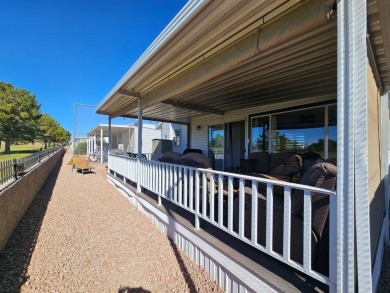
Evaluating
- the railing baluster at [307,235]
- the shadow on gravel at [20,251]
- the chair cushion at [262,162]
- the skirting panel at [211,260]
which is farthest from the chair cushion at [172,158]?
the railing baluster at [307,235]

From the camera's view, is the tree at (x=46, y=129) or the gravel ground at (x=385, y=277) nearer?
the gravel ground at (x=385, y=277)

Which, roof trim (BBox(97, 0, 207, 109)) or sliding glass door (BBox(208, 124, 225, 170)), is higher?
roof trim (BBox(97, 0, 207, 109))

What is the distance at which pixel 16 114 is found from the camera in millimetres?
22906

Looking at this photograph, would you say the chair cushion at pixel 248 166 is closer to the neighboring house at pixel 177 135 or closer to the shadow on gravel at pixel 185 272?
the shadow on gravel at pixel 185 272

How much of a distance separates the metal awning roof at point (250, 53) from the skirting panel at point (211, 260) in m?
2.31

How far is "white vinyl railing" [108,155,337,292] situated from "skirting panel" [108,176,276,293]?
0.91ft

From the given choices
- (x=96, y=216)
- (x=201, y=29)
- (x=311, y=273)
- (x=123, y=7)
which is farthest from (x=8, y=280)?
(x=123, y=7)

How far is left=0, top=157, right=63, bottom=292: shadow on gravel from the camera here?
249cm

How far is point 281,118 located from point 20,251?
6223 millimetres

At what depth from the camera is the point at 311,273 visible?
67.3 inches

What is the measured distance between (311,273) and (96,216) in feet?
14.5

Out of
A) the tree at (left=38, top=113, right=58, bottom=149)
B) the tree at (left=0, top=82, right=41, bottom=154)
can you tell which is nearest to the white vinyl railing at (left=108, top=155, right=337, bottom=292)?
the tree at (left=0, top=82, right=41, bottom=154)

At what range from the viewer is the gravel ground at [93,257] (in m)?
2.49

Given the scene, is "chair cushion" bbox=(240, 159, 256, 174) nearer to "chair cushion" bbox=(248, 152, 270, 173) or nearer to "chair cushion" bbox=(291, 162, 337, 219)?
"chair cushion" bbox=(248, 152, 270, 173)
